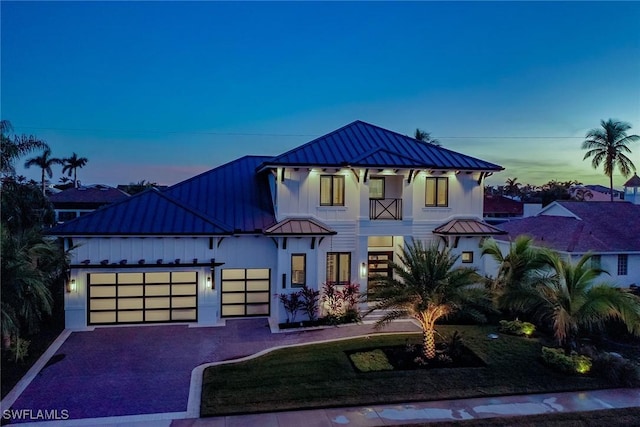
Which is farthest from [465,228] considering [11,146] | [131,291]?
[11,146]

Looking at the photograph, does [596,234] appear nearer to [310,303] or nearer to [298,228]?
[310,303]

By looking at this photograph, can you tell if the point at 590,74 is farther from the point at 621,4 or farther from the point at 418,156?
the point at 418,156

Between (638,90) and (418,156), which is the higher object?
(638,90)

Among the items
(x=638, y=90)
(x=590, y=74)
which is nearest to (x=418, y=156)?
(x=590, y=74)

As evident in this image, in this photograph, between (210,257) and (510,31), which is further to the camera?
(510,31)

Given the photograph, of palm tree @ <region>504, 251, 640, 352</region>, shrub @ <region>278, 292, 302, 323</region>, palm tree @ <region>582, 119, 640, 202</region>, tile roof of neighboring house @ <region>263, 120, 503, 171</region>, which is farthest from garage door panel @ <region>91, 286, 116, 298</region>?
palm tree @ <region>582, 119, 640, 202</region>

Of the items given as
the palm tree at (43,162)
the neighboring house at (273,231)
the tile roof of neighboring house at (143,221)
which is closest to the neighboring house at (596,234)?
the neighboring house at (273,231)

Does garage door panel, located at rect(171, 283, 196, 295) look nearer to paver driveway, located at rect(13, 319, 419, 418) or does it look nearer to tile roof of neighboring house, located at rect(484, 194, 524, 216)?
paver driveway, located at rect(13, 319, 419, 418)
